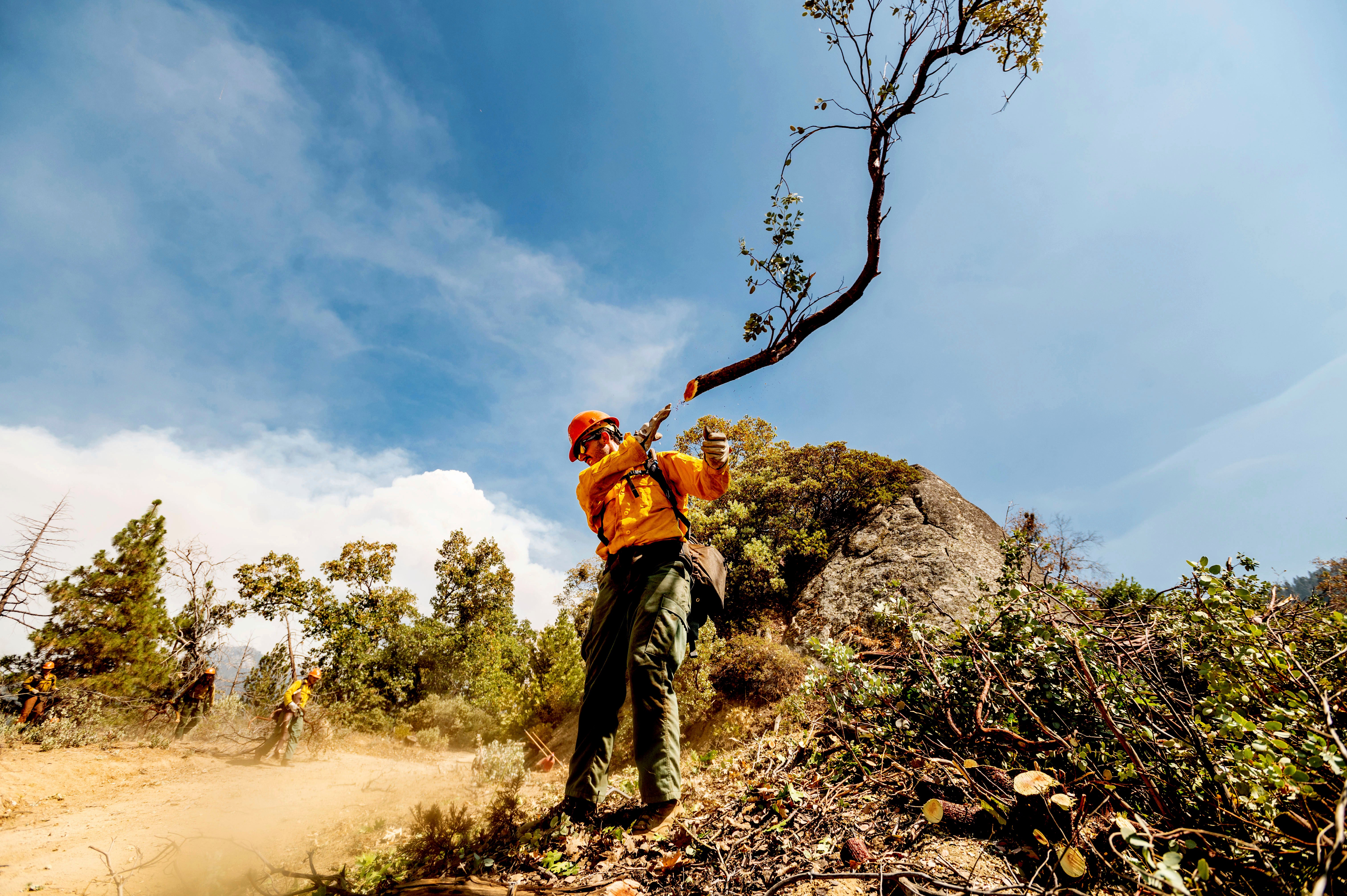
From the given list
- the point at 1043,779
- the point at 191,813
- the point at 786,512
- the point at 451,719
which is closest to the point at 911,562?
the point at 786,512

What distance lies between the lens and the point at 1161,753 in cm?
198

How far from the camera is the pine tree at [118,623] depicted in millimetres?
13602

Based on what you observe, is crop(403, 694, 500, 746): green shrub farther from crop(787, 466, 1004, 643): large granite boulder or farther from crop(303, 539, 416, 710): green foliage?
crop(787, 466, 1004, 643): large granite boulder

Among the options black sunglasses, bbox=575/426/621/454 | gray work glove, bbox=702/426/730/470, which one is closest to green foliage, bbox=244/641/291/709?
black sunglasses, bbox=575/426/621/454

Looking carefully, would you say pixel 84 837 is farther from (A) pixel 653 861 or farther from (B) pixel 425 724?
(B) pixel 425 724

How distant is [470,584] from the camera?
20.2 m

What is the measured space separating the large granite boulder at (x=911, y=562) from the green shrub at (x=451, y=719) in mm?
8105

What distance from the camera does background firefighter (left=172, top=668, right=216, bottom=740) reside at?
11289 millimetres

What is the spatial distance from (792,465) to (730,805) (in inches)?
354

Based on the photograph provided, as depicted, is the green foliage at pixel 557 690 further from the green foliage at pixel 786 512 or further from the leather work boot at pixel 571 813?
the leather work boot at pixel 571 813

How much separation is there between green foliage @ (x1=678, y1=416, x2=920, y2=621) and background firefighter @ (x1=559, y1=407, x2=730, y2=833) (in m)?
4.87

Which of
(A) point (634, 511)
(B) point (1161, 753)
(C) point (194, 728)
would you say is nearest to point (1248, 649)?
(B) point (1161, 753)

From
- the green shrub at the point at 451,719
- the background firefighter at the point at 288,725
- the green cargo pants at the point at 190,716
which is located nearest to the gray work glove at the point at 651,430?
the background firefighter at the point at 288,725

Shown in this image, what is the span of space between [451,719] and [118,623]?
10.1 meters
